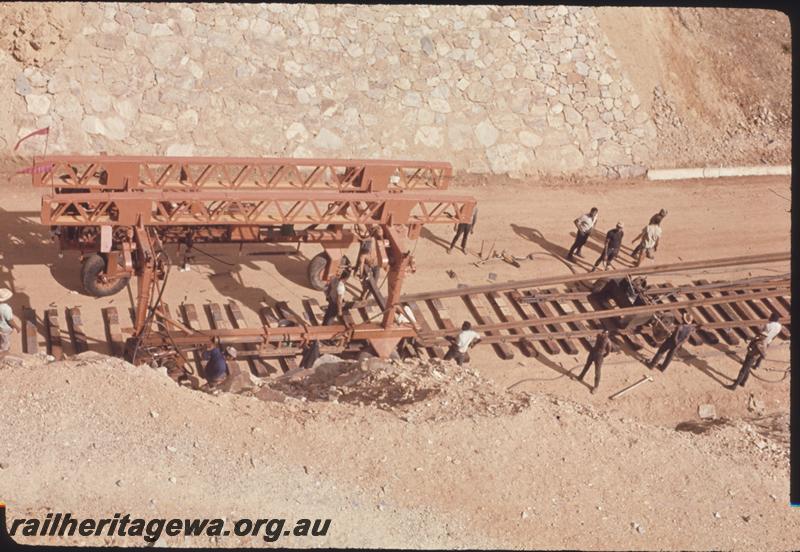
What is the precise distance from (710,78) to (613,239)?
1025 centimetres

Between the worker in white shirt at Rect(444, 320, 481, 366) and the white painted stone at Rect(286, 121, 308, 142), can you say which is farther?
the white painted stone at Rect(286, 121, 308, 142)

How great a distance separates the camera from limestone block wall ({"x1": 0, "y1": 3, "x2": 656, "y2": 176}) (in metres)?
24.7

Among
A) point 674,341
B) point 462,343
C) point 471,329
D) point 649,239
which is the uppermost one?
point 649,239

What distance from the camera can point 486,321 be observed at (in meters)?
22.2

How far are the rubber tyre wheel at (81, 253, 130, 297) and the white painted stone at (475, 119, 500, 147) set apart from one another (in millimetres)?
10615

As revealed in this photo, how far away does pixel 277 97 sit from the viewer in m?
26.0

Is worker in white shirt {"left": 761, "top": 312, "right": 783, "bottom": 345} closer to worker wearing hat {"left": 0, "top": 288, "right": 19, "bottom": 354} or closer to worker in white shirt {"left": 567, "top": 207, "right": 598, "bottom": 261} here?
worker in white shirt {"left": 567, "top": 207, "right": 598, "bottom": 261}

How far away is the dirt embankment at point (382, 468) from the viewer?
13.5 meters

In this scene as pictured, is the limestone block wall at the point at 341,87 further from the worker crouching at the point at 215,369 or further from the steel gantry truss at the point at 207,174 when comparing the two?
the worker crouching at the point at 215,369

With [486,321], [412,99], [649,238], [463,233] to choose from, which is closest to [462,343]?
[486,321]

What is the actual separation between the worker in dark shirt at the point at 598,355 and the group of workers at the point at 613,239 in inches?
148

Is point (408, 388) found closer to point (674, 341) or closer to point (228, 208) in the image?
point (228, 208)

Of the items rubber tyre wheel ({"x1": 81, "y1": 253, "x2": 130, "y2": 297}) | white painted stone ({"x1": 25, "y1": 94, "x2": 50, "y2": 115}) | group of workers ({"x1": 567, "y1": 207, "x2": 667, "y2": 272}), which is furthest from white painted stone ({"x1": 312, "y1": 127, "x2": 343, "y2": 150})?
rubber tyre wheel ({"x1": 81, "y1": 253, "x2": 130, "y2": 297})

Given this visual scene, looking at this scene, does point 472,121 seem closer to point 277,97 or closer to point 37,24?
point 277,97
